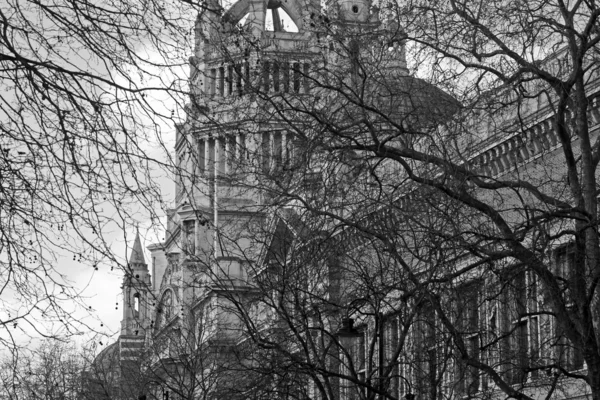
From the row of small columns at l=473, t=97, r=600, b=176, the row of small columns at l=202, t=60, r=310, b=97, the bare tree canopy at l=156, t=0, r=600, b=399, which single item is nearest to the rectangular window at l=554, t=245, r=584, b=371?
the bare tree canopy at l=156, t=0, r=600, b=399

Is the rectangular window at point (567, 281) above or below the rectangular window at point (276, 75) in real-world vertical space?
below

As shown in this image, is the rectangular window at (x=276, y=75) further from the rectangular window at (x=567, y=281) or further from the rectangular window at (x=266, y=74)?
the rectangular window at (x=567, y=281)

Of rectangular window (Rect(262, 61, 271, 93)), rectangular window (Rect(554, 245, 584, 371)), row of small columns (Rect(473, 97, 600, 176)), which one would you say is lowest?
rectangular window (Rect(554, 245, 584, 371))

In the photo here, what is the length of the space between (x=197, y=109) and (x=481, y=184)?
545cm

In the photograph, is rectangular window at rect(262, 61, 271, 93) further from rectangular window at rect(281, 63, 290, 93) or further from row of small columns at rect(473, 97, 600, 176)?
row of small columns at rect(473, 97, 600, 176)

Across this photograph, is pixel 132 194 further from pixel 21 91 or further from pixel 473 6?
pixel 473 6

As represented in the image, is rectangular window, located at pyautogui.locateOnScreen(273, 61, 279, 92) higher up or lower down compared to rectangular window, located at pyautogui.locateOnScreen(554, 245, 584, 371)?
higher up

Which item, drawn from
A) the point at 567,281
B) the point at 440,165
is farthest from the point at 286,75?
the point at 567,281

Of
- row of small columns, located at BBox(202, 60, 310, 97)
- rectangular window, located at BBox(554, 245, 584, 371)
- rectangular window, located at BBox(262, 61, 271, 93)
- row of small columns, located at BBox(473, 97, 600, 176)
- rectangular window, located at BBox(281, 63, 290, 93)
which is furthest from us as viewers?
row of small columns, located at BBox(473, 97, 600, 176)

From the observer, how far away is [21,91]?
11875 mm

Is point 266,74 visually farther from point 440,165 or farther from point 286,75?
point 440,165

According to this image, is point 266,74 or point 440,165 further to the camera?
point 266,74

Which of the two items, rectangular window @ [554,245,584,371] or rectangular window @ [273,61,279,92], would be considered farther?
rectangular window @ [273,61,279,92]

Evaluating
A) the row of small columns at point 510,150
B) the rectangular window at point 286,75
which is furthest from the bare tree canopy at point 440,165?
the row of small columns at point 510,150
